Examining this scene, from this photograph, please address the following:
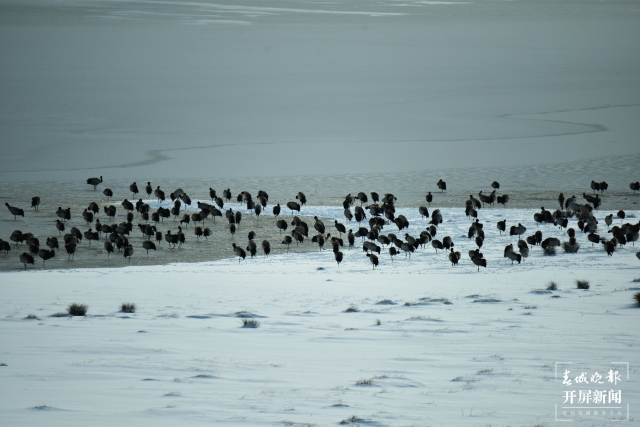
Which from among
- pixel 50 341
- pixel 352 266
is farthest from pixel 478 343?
pixel 352 266

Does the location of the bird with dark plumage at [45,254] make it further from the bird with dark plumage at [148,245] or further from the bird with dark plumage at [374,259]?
the bird with dark plumage at [374,259]

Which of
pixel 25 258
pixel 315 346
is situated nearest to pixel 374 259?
pixel 25 258

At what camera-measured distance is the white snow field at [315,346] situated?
7070 mm

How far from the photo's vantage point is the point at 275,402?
7.31 metres

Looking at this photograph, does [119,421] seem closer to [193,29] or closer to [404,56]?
[404,56]

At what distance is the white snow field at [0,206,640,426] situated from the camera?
7.07m

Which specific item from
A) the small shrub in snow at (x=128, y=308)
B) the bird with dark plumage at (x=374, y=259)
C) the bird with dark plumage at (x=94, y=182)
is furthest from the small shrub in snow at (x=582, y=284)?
the bird with dark plumage at (x=94, y=182)

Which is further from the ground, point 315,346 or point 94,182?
point 94,182

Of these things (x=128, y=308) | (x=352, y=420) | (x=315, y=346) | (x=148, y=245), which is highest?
(x=148, y=245)

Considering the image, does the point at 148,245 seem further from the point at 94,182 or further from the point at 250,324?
the point at 94,182

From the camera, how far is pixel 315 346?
9477 mm

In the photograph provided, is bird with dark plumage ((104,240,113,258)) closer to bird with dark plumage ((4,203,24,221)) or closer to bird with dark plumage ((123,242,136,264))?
bird with dark plumage ((123,242,136,264))

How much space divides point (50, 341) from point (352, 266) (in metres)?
8.53

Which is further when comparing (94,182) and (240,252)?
(94,182)
